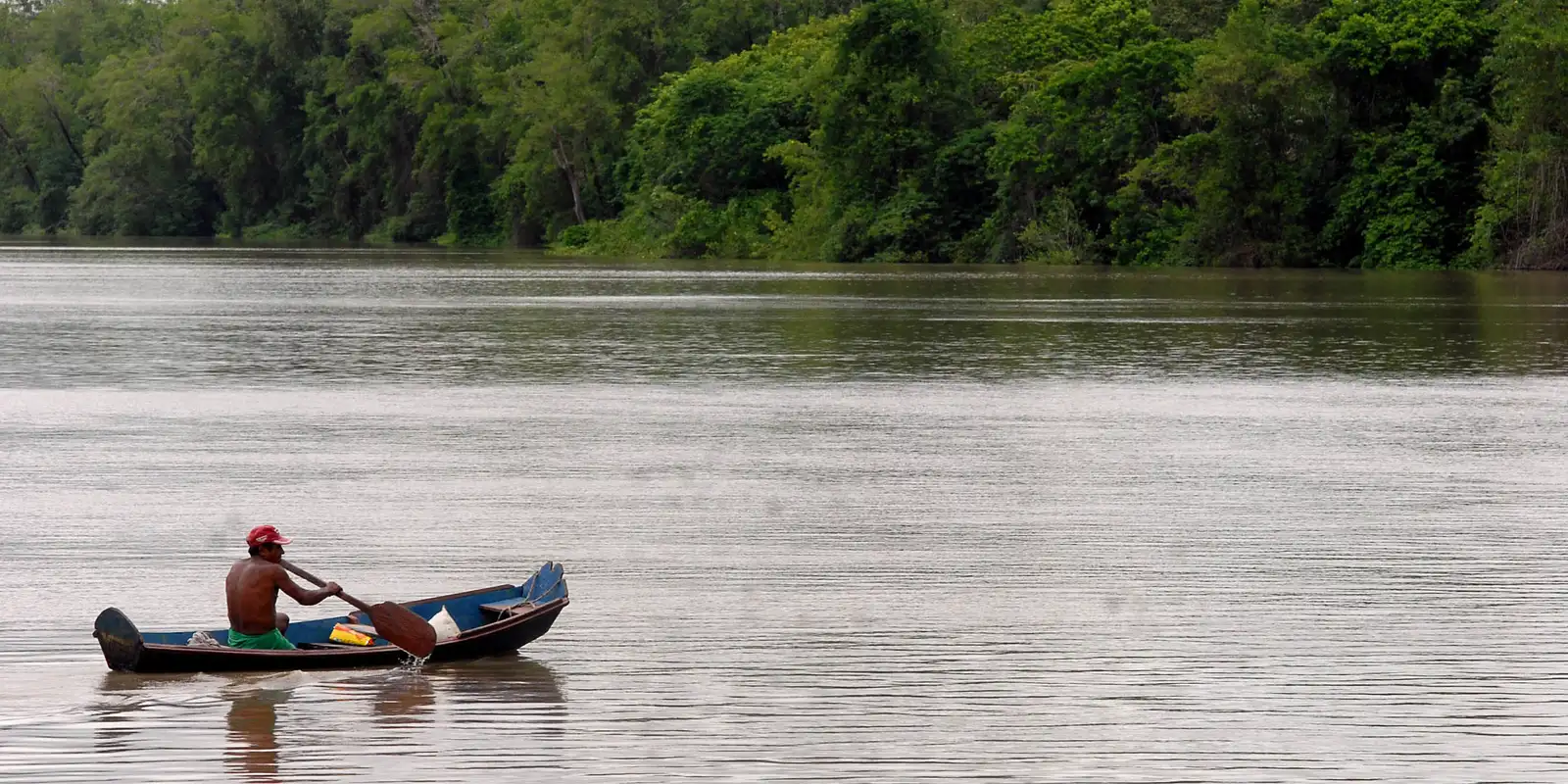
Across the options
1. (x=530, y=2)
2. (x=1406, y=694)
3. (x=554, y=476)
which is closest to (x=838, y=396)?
(x=554, y=476)

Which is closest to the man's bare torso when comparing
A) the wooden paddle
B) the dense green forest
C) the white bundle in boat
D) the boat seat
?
the wooden paddle

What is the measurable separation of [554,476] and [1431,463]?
859cm

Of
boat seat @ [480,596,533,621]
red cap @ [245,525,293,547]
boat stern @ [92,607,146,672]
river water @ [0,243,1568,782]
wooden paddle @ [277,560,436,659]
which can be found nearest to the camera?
river water @ [0,243,1568,782]

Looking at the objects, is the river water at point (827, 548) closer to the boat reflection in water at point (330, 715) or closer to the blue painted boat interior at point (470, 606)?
the boat reflection in water at point (330, 715)

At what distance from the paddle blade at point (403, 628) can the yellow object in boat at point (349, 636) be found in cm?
30

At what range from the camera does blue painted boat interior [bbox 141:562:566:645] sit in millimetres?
12094

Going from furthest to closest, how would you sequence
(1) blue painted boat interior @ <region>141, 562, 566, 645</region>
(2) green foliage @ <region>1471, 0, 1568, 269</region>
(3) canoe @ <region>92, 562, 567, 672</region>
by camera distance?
(2) green foliage @ <region>1471, 0, 1568, 269</region>
(1) blue painted boat interior @ <region>141, 562, 566, 645</region>
(3) canoe @ <region>92, 562, 567, 672</region>

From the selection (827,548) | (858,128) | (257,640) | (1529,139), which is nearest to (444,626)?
(257,640)

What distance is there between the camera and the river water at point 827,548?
34.2ft

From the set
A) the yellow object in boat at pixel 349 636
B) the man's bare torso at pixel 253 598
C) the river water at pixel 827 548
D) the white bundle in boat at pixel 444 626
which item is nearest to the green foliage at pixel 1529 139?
the river water at pixel 827 548

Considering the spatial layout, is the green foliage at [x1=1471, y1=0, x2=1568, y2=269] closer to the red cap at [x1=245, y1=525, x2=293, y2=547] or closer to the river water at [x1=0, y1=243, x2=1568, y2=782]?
the river water at [x1=0, y1=243, x2=1568, y2=782]

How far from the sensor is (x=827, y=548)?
16.1m

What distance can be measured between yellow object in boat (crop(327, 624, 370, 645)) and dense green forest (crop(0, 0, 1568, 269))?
186 feet

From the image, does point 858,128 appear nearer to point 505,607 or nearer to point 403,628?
point 505,607
